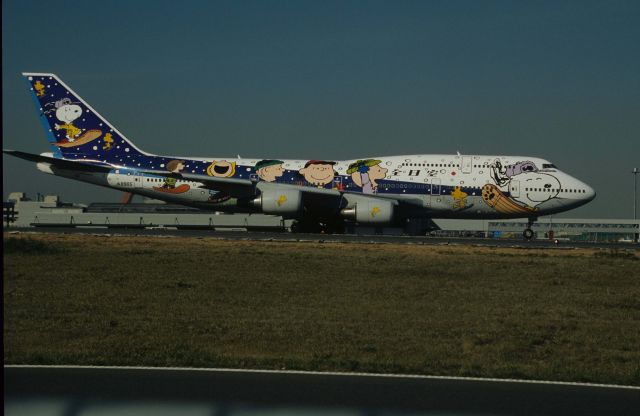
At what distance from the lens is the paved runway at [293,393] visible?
8.01 meters

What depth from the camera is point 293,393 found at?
8875 millimetres

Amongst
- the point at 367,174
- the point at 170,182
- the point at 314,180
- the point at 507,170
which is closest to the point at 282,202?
the point at 314,180

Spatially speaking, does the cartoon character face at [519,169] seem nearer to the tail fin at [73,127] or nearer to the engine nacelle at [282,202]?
the engine nacelle at [282,202]

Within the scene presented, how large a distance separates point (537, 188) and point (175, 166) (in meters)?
19.0

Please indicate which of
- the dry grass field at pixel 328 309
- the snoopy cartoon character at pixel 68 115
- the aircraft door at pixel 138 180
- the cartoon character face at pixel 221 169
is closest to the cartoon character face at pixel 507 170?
the dry grass field at pixel 328 309

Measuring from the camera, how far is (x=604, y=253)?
30.9 metres

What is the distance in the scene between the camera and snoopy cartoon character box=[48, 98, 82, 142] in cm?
4512

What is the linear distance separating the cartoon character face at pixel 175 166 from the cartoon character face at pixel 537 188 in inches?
693

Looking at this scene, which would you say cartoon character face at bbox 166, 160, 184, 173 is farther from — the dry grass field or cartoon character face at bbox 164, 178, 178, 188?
the dry grass field

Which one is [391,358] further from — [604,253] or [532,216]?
[532,216]

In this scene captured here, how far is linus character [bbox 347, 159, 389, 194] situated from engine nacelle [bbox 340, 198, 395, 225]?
6.75ft

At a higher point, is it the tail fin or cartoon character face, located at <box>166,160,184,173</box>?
the tail fin

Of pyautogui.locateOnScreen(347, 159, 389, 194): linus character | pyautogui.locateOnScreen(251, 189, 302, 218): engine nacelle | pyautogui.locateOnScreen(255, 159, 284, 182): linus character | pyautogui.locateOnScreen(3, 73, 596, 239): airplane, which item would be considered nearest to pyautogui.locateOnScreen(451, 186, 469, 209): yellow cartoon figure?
pyautogui.locateOnScreen(3, 73, 596, 239): airplane

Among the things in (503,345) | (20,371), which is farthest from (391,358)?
(20,371)
